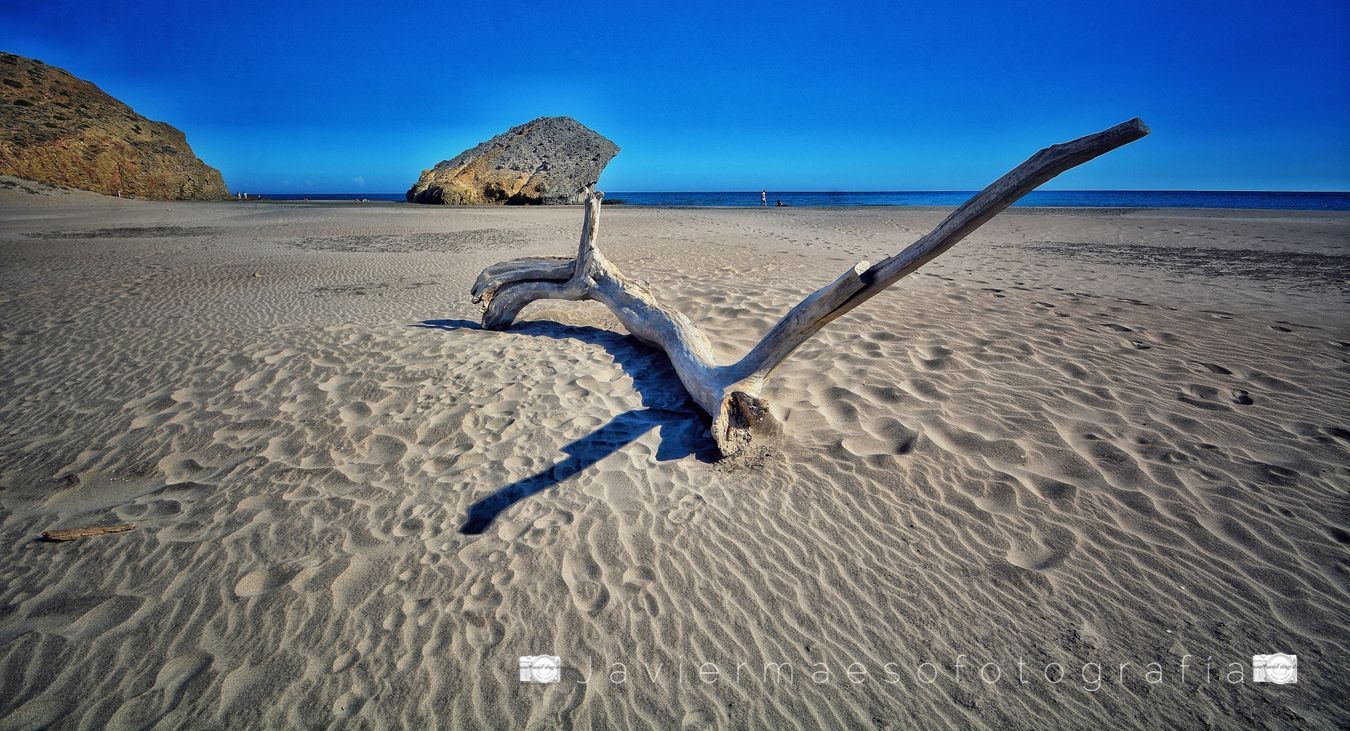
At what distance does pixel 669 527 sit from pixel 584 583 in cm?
56

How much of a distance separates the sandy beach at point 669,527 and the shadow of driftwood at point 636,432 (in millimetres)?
32

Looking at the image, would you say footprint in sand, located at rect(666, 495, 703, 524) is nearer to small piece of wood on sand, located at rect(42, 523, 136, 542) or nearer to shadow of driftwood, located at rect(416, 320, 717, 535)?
shadow of driftwood, located at rect(416, 320, 717, 535)

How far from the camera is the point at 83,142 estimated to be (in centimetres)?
2862

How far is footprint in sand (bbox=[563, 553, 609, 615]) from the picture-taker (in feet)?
8.07

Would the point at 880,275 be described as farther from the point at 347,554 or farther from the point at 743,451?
the point at 347,554

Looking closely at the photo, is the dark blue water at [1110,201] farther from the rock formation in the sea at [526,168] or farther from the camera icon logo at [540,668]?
the camera icon logo at [540,668]

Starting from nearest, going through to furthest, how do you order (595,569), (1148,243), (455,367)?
(595,569), (455,367), (1148,243)

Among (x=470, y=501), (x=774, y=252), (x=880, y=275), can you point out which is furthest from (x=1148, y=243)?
(x=470, y=501)

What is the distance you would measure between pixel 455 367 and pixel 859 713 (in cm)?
410

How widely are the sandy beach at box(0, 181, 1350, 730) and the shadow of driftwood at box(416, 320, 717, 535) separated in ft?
0.11

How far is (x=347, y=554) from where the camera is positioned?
2750mm

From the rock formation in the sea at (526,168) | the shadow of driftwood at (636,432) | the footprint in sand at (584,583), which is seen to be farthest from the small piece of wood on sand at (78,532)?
the rock formation in the sea at (526,168)

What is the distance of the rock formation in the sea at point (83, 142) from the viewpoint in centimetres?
2706

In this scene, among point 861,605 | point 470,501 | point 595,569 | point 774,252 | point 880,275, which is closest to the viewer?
point 861,605
